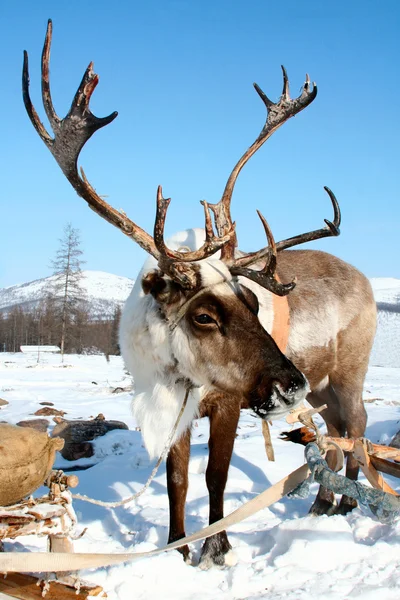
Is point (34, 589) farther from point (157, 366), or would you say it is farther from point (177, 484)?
point (157, 366)

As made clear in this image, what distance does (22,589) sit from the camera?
258cm

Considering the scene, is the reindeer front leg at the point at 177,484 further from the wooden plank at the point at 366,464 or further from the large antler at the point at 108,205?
the wooden plank at the point at 366,464

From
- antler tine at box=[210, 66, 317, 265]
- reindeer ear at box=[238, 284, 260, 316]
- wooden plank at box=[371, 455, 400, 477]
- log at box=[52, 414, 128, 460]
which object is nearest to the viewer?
wooden plank at box=[371, 455, 400, 477]

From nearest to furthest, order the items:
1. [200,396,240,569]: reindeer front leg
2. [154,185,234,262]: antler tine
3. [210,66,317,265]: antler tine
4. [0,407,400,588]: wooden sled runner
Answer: [0,407,400,588]: wooden sled runner → [154,185,234,262]: antler tine → [200,396,240,569]: reindeer front leg → [210,66,317,265]: antler tine

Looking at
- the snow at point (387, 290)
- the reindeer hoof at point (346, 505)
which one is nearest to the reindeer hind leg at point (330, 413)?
the reindeer hoof at point (346, 505)

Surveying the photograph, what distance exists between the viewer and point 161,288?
13.5ft

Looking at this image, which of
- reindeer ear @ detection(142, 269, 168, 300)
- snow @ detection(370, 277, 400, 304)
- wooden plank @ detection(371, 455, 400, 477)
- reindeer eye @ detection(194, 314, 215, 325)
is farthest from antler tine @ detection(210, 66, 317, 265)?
snow @ detection(370, 277, 400, 304)

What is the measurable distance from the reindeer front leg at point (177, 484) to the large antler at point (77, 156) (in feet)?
4.49

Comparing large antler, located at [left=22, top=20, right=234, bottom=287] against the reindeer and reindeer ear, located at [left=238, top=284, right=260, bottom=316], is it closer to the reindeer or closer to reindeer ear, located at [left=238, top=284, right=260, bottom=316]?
the reindeer

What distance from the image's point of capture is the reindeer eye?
395cm

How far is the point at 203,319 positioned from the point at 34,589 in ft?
6.71

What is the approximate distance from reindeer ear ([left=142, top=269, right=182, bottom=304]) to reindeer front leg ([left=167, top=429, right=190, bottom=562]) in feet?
3.74

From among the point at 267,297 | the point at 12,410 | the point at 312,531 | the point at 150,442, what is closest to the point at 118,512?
the point at 150,442

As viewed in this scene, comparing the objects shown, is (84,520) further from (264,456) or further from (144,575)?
(264,456)
